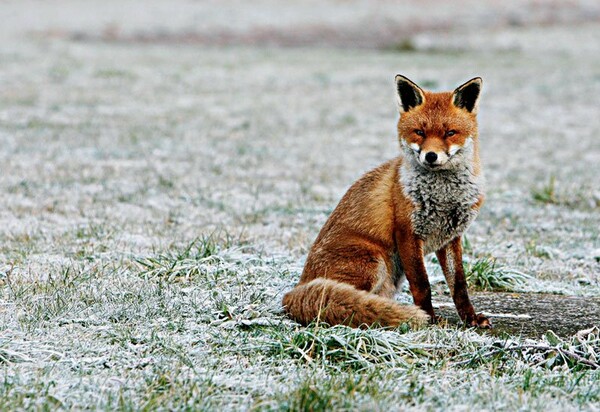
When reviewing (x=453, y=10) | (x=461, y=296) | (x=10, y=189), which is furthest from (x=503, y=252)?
(x=453, y=10)

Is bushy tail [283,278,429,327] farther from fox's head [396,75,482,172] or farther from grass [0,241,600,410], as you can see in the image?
fox's head [396,75,482,172]

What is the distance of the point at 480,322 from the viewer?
4984mm

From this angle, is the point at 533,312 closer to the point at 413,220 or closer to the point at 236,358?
the point at 413,220

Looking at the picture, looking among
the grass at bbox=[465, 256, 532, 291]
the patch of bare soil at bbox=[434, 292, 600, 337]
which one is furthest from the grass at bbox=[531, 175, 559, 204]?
the patch of bare soil at bbox=[434, 292, 600, 337]

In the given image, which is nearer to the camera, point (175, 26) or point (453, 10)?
point (175, 26)

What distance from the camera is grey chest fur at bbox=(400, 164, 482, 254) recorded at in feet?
16.4

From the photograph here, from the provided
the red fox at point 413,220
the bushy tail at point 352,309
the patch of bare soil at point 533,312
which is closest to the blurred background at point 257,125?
the patch of bare soil at point 533,312

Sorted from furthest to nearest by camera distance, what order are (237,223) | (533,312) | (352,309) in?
(237,223), (533,312), (352,309)

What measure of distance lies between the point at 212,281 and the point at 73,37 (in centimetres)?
2937

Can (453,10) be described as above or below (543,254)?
above

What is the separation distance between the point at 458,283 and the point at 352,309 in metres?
0.90

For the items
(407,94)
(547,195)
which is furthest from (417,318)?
(547,195)

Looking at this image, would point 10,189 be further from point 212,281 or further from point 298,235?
point 212,281

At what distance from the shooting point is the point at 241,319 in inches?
193
